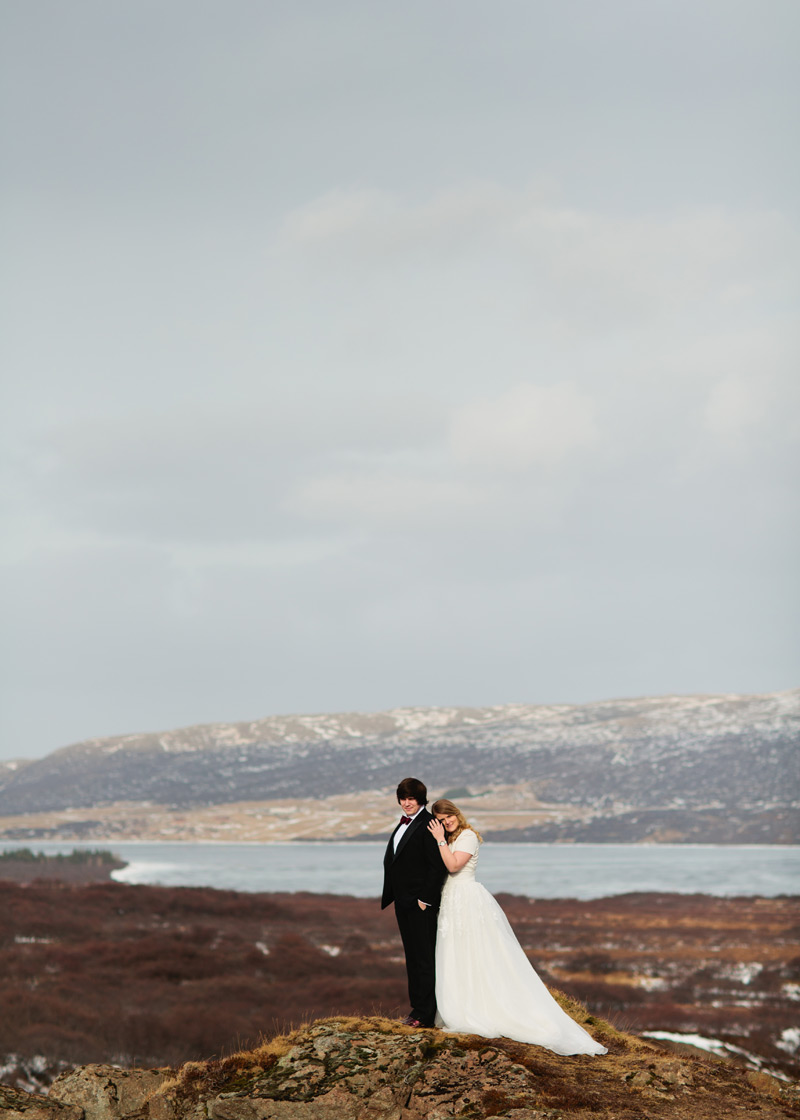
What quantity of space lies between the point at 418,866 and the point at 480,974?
1414 millimetres

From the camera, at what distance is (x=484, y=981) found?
1090cm

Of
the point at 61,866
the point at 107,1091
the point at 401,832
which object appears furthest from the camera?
the point at 61,866

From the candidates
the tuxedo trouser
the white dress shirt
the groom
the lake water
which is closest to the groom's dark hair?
the groom

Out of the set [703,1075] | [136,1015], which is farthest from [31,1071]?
[703,1075]

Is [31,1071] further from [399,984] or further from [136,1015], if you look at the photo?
[399,984]

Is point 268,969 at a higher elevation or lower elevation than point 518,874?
higher

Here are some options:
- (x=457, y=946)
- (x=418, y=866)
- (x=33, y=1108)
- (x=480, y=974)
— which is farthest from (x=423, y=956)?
(x=33, y=1108)

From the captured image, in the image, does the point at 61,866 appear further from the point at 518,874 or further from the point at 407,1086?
the point at 407,1086

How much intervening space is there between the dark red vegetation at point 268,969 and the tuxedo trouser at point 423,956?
31.5 feet

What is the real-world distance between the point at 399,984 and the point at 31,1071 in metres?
17.2

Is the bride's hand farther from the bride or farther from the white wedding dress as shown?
the white wedding dress

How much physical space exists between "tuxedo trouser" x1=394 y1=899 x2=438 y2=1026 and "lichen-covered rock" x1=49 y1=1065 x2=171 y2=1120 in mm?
3130

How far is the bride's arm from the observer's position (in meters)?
10.9

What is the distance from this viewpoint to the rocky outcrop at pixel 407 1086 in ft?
30.2
